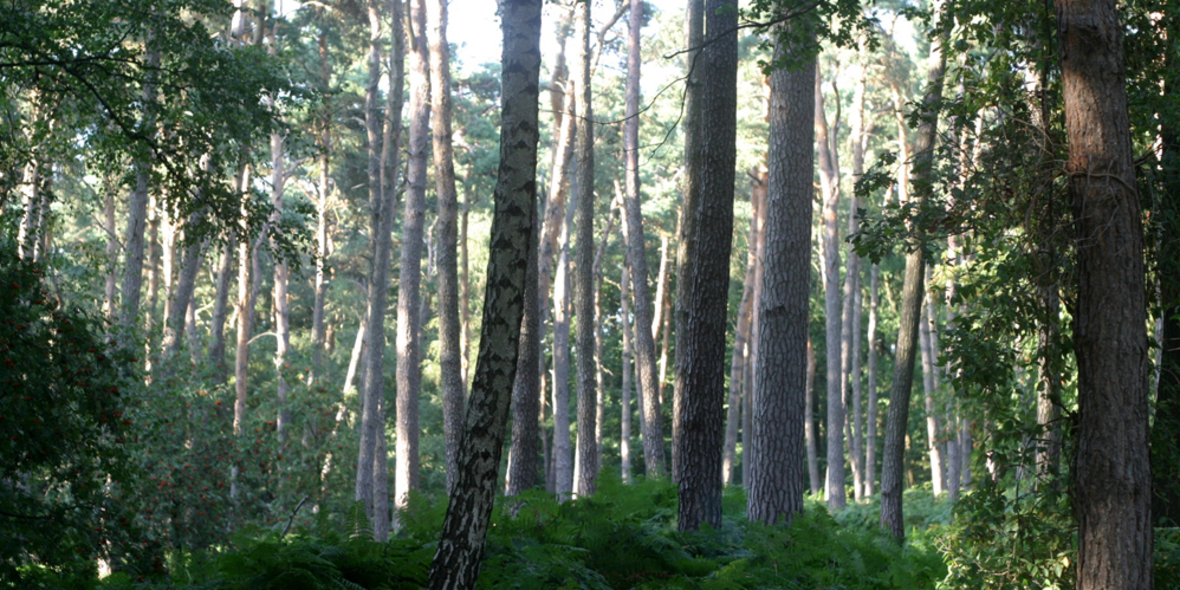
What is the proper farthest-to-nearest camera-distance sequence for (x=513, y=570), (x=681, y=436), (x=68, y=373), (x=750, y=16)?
(x=681, y=436)
(x=750, y=16)
(x=68, y=373)
(x=513, y=570)

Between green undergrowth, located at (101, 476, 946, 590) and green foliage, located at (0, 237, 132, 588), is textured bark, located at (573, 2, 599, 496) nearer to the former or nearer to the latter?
green undergrowth, located at (101, 476, 946, 590)

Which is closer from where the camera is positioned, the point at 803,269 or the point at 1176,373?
the point at 1176,373

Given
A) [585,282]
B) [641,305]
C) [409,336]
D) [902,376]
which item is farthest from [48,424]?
[641,305]

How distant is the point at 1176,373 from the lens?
7.62 m

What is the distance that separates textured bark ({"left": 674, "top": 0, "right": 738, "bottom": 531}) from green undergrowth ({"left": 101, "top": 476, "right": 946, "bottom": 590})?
40cm

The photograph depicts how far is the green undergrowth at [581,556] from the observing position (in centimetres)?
543

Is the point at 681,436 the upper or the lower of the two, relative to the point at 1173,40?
lower

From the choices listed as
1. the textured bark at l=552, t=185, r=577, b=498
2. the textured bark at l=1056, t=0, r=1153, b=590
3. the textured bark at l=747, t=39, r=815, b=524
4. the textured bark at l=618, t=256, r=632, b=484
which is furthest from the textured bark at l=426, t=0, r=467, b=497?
the textured bark at l=618, t=256, r=632, b=484

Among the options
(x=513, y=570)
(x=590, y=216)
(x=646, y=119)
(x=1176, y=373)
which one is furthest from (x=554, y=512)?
(x=646, y=119)

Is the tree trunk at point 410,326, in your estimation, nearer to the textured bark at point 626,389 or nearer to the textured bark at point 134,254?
the textured bark at point 134,254

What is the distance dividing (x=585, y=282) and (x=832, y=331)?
366 inches

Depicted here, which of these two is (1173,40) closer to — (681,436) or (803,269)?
(803,269)

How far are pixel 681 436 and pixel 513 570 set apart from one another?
2.81 metres

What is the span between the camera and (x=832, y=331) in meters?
23.8
